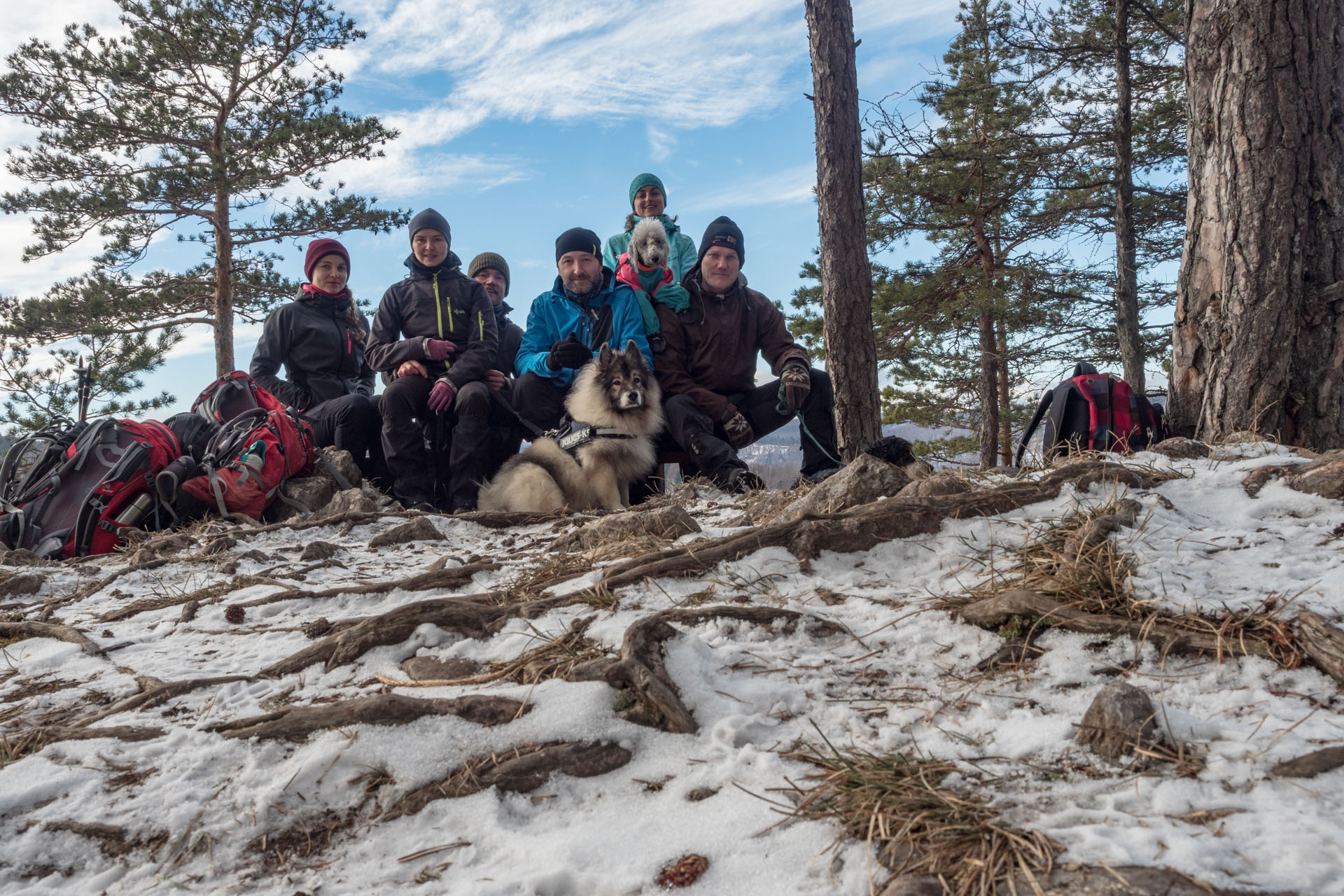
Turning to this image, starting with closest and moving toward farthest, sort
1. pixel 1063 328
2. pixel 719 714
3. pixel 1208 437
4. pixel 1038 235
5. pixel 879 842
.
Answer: pixel 879 842, pixel 719 714, pixel 1208 437, pixel 1038 235, pixel 1063 328

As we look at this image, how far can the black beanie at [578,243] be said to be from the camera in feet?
20.4

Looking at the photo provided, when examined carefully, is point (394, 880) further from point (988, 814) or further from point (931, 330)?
point (931, 330)

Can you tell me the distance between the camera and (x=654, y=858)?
1305 mm

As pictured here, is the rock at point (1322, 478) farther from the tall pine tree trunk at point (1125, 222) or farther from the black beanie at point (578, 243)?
the tall pine tree trunk at point (1125, 222)

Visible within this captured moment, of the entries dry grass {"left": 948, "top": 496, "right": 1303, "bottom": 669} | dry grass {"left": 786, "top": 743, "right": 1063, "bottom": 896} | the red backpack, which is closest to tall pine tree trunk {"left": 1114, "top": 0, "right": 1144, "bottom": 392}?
dry grass {"left": 948, "top": 496, "right": 1303, "bottom": 669}

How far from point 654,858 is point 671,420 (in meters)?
4.80

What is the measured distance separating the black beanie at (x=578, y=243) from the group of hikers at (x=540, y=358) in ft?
0.04

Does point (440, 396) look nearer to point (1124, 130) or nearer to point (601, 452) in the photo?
point (601, 452)

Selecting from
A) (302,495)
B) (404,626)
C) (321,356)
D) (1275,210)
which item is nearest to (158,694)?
(404,626)

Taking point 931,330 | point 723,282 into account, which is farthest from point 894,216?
point 723,282

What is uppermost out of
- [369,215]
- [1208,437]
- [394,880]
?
[369,215]

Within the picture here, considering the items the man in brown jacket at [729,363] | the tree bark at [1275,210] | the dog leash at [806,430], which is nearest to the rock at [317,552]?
the man in brown jacket at [729,363]

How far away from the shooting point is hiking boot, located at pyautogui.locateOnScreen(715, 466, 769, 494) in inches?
202

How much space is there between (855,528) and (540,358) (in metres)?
4.19
